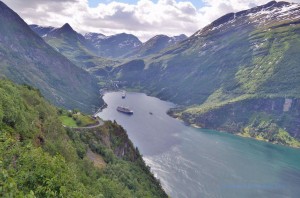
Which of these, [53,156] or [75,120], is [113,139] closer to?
[75,120]

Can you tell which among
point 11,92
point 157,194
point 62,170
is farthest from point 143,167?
point 62,170

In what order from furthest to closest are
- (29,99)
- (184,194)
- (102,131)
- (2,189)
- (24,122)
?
(184,194), (102,131), (29,99), (24,122), (2,189)

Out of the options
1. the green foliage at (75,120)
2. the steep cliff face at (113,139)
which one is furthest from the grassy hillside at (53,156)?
the green foliage at (75,120)

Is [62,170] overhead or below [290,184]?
overhead

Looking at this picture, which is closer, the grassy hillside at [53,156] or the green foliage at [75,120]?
the grassy hillside at [53,156]

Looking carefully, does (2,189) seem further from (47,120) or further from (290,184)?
(290,184)

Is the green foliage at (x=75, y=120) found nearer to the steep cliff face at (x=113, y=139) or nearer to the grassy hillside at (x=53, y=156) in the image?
the steep cliff face at (x=113, y=139)

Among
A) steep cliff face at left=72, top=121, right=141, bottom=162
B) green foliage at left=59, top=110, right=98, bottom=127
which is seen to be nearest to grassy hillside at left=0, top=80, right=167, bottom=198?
steep cliff face at left=72, top=121, right=141, bottom=162

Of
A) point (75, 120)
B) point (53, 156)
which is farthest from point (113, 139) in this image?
point (53, 156)
